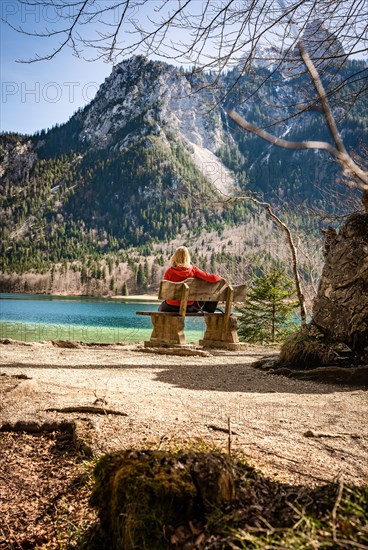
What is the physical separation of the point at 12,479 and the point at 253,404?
8.83ft

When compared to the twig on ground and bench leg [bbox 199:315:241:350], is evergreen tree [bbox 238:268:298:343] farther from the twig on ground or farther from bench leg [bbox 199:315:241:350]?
the twig on ground

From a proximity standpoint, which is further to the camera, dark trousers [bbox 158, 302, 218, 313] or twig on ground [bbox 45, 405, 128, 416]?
dark trousers [bbox 158, 302, 218, 313]

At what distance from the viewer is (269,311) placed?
1867cm

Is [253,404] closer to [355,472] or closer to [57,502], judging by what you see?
[355,472]

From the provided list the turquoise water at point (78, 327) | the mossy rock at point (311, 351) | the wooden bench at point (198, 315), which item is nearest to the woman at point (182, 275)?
the wooden bench at point (198, 315)

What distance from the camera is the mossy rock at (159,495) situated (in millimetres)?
1698

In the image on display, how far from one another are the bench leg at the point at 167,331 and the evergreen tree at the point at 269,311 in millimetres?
7827

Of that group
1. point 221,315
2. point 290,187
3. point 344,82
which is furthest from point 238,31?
point 290,187

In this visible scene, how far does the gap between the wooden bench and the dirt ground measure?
262 centimetres

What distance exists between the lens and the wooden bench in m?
10.8

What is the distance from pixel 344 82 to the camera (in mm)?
3119

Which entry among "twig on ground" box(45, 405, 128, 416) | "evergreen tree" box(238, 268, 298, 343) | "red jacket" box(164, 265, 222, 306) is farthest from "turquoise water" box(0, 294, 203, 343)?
"twig on ground" box(45, 405, 128, 416)

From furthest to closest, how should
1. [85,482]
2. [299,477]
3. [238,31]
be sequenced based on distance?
[238,31] < [85,482] < [299,477]

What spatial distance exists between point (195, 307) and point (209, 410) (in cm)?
710
